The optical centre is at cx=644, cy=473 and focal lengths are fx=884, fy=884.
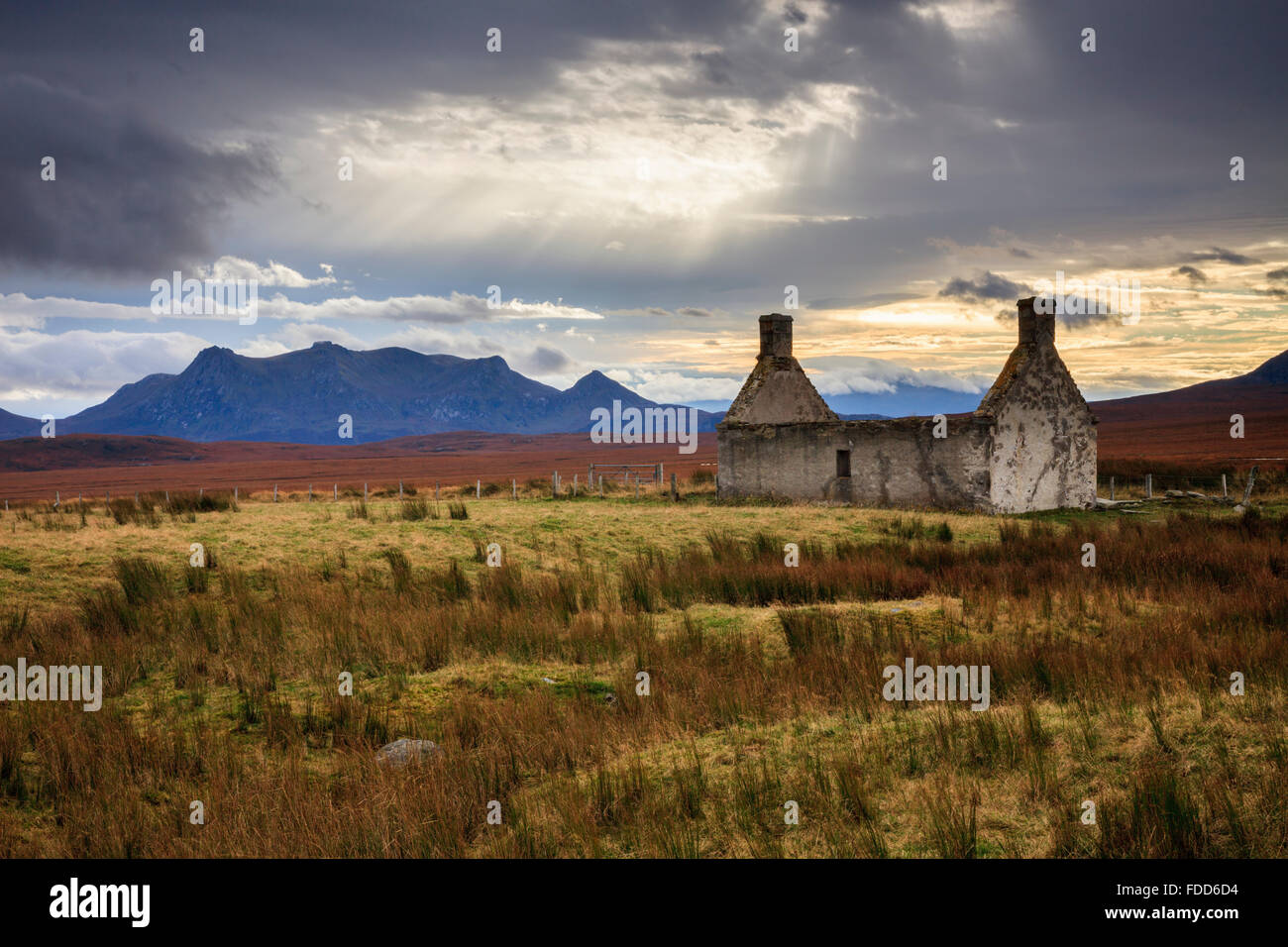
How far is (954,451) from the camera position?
29.9 meters

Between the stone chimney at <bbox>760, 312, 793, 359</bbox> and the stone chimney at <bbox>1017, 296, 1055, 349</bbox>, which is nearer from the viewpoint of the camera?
the stone chimney at <bbox>1017, 296, 1055, 349</bbox>

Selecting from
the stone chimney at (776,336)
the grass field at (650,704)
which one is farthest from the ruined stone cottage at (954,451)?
the grass field at (650,704)

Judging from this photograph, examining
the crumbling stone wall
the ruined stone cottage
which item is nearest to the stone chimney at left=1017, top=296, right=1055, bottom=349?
the ruined stone cottage

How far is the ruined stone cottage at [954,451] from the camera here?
97.2 feet

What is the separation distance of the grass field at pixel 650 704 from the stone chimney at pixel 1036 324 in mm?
13145

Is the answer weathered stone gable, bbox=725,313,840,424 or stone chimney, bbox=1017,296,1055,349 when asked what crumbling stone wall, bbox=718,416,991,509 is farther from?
stone chimney, bbox=1017,296,1055,349

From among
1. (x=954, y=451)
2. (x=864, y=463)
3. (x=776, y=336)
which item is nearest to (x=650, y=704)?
(x=954, y=451)

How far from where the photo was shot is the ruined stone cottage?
29.6 meters

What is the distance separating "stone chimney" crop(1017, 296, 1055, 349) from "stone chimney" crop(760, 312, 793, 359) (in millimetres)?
9273

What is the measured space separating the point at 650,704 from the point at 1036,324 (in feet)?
88.3

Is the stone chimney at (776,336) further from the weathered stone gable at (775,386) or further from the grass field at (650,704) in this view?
the grass field at (650,704)

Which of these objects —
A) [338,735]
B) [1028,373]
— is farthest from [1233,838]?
[1028,373]

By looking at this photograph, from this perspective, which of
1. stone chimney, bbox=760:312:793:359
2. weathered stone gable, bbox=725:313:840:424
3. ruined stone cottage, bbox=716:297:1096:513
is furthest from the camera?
stone chimney, bbox=760:312:793:359

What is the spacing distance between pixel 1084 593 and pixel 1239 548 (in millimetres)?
6278
